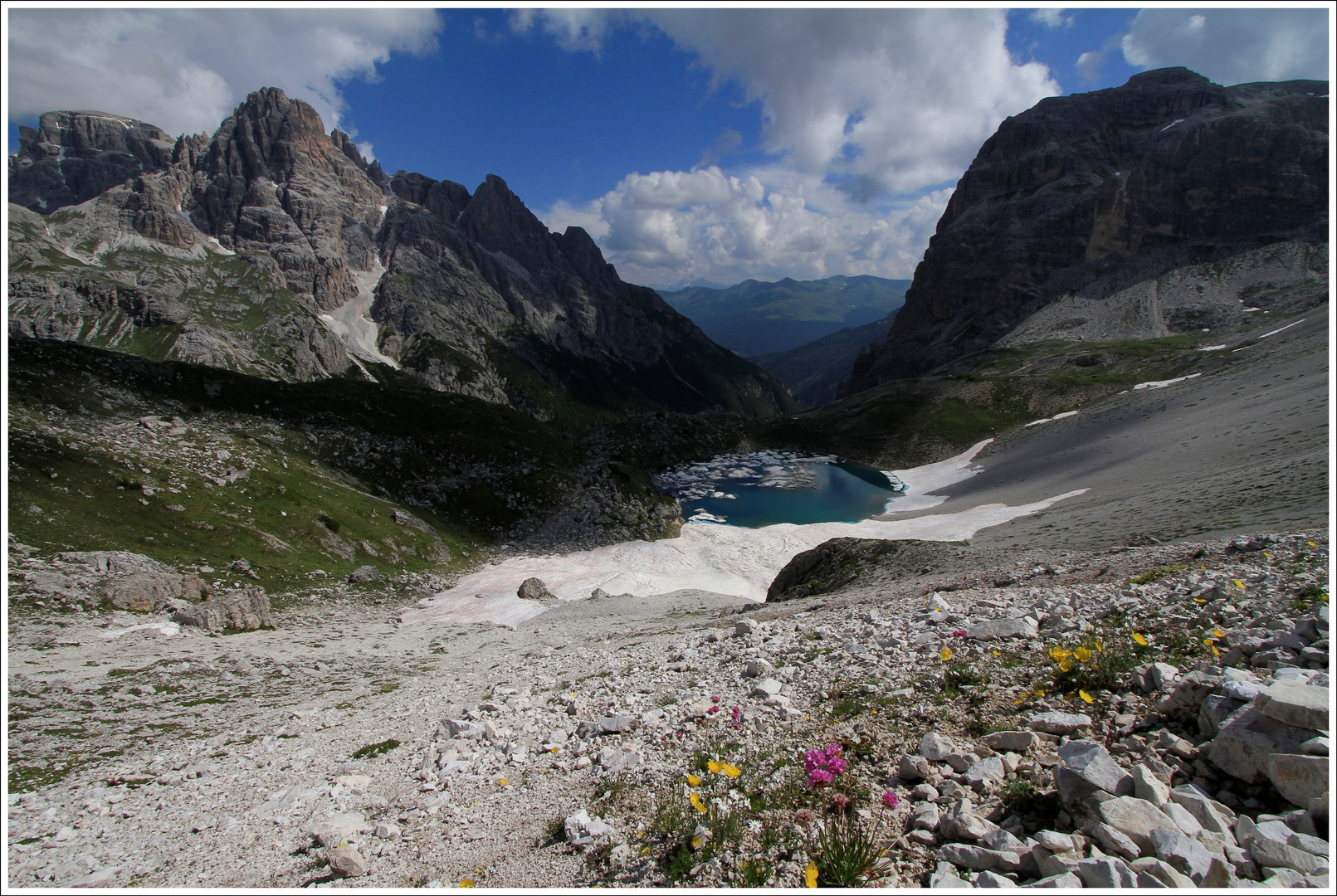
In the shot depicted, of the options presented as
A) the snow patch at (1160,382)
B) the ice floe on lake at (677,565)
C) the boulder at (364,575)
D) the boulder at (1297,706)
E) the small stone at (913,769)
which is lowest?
the ice floe on lake at (677,565)

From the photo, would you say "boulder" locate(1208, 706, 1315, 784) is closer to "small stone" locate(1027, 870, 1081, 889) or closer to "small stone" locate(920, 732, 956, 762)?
"small stone" locate(1027, 870, 1081, 889)

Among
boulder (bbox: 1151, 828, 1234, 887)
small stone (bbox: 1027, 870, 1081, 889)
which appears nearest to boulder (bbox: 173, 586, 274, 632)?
small stone (bbox: 1027, 870, 1081, 889)

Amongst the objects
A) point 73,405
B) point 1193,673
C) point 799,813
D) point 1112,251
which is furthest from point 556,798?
point 1112,251

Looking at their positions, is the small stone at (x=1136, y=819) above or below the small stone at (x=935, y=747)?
above

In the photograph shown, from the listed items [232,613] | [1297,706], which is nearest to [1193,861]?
[1297,706]

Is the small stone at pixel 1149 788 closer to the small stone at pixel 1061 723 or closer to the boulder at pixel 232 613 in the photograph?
the small stone at pixel 1061 723

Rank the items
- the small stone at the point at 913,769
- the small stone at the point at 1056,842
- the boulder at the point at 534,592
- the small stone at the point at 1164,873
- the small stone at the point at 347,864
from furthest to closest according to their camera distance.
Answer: the boulder at the point at 534,592
the small stone at the point at 347,864
the small stone at the point at 913,769
the small stone at the point at 1056,842
the small stone at the point at 1164,873

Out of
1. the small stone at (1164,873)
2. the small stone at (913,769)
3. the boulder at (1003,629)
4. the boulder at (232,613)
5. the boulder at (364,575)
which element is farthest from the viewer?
the boulder at (364,575)

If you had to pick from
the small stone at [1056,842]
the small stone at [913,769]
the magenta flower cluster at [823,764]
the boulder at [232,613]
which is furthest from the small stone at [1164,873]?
the boulder at [232,613]

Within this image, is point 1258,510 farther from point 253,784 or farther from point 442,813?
point 253,784
